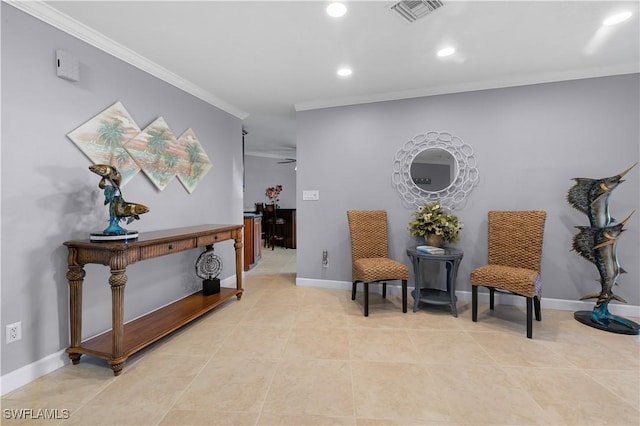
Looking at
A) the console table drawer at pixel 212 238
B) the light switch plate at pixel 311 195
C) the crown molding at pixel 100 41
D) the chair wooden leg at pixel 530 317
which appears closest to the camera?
the crown molding at pixel 100 41

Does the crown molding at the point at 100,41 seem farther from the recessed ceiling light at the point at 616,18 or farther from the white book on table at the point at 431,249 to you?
the recessed ceiling light at the point at 616,18

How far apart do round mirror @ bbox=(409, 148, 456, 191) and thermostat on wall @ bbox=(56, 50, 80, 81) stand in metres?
3.20

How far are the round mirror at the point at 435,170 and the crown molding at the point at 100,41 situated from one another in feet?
8.43

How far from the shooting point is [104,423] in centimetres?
134

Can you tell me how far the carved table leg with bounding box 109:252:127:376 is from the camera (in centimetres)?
170

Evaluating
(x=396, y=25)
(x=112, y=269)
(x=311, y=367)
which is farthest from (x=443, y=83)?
(x=112, y=269)

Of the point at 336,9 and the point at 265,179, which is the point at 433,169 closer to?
the point at 336,9

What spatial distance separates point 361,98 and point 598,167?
103 inches

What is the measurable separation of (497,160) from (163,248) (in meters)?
3.46

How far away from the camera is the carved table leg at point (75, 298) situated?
70.3 inches

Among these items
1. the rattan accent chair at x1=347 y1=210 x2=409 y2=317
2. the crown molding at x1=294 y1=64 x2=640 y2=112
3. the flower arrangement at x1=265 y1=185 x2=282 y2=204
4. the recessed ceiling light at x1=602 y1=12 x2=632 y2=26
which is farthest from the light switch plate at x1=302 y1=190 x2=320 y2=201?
the flower arrangement at x1=265 y1=185 x2=282 y2=204

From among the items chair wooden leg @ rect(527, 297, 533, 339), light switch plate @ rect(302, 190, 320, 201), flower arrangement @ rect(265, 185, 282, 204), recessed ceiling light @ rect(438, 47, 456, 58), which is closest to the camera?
chair wooden leg @ rect(527, 297, 533, 339)

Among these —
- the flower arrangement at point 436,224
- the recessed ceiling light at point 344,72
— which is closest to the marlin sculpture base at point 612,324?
the flower arrangement at point 436,224

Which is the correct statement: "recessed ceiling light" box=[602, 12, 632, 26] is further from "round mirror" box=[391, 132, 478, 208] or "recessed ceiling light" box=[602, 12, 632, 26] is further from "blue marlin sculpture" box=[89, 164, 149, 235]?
"blue marlin sculpture" box=[89, 164, 149, 235]
